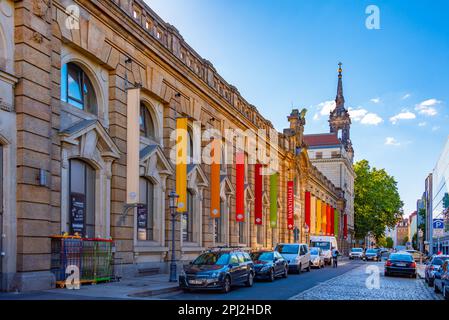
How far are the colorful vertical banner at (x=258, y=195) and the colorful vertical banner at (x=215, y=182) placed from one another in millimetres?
8246

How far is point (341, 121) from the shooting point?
110m

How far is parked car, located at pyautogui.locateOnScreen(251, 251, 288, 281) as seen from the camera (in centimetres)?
2409

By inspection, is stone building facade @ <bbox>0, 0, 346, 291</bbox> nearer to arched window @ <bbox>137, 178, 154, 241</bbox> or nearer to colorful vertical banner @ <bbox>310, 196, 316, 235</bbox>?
arched window @ <bbox>137, 178, 154, 241</bbox>

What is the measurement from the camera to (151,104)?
→ 25.0 m

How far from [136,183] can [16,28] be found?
7763mm

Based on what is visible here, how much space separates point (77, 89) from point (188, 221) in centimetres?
1167

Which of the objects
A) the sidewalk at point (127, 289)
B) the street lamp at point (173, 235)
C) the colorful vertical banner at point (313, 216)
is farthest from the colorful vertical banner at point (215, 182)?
the colorful vertical banner at point (313, 216)

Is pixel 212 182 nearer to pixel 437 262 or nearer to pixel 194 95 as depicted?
pixel 194 95

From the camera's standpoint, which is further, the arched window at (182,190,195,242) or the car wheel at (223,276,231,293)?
the arched window at (182,190,195,242)

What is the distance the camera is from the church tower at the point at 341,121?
110 meters

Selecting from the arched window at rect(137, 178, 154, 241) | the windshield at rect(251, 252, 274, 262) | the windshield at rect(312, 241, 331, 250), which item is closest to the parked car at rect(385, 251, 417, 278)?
the windshield at rect(251, 252, 274, 262)

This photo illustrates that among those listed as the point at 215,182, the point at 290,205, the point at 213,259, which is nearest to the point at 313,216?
the point at 290,205

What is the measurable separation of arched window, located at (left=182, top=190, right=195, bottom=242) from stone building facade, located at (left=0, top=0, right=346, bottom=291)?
0.06 meters
